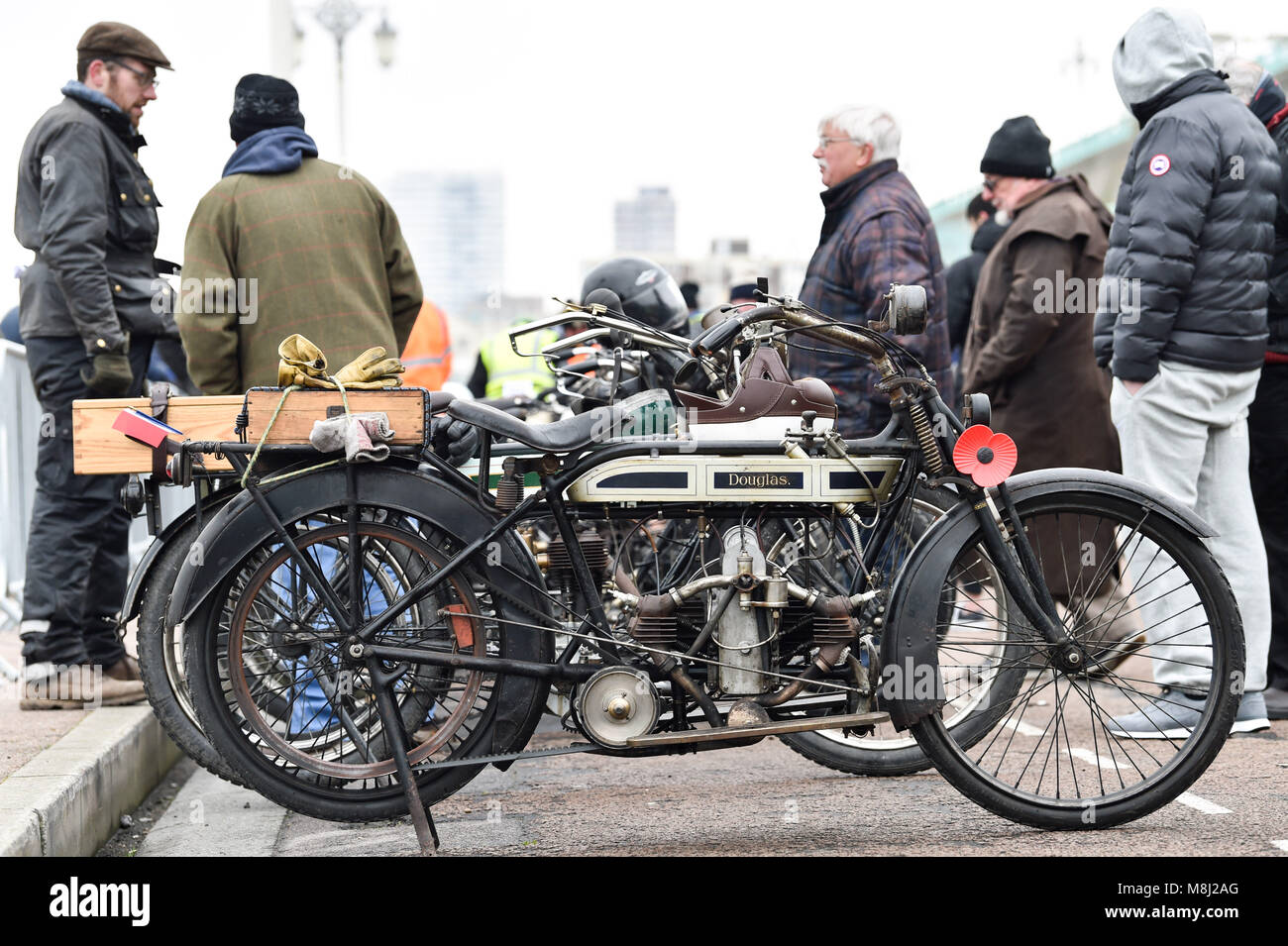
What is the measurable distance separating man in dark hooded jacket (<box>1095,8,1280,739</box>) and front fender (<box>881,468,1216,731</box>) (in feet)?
4.88

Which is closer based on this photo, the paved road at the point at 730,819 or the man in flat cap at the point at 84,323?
the paved road at the point at 730,819

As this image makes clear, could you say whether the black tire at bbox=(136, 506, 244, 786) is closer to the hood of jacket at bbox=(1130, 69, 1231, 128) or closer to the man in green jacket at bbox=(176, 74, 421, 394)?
the man in green jacket at bbox=(176, 74, 421, 394)

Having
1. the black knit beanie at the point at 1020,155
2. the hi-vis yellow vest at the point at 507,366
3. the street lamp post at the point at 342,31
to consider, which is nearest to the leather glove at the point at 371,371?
the black knit beanie at the point at 1020,155

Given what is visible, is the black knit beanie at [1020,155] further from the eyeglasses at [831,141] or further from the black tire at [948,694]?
the black tire at [948,694]

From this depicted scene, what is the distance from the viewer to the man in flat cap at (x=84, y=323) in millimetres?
6113

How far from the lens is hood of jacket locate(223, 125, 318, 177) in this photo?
19.4 ft

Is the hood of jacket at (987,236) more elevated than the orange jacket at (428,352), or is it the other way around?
the hood of jacket at (987,236)

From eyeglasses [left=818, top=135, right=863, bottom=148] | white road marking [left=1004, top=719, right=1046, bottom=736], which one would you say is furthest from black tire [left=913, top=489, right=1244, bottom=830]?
eyeglasses [left=818, top=135, right=863, bottom=148]

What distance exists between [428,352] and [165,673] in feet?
20.5

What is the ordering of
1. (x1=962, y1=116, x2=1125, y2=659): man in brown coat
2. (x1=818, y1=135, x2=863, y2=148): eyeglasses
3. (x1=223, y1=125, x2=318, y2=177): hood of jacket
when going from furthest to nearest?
(x1=962, y1=116, x2=1125, y2=659): man in brown coat, (x1=818, y1=135, x2=863, y2=148): eyeglasses, (x1=223, y1=125, x2=318, y2=177): hood of jacket

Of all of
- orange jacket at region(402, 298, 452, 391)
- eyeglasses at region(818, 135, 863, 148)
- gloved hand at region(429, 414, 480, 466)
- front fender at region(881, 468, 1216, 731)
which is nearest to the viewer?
front fender at region(881, 468, 1216, 731)

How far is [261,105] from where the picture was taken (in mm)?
5965
